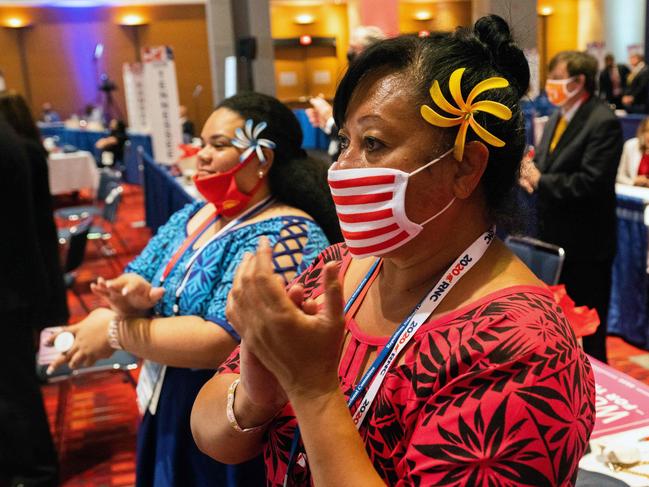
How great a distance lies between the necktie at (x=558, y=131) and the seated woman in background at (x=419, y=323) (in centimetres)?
258

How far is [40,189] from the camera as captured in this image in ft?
10.5

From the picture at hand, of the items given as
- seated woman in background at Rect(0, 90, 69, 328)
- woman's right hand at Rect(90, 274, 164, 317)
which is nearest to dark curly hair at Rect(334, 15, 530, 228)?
woman's right hand at Rect(90, 274, 164, 317)

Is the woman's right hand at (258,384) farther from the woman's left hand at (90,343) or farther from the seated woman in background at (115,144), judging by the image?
the seated woman in background at (115,144)

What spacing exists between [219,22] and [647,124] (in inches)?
177

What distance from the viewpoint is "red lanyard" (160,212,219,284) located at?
200cm

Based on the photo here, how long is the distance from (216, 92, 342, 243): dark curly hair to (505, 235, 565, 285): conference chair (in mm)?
777

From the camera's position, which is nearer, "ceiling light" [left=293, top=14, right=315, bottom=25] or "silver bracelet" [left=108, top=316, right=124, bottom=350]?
"silver bracelet" [left=108, top=316, right=124, bottom=350]

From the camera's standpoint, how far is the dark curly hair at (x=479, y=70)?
1001 millimetres

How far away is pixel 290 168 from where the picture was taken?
79.7 inches

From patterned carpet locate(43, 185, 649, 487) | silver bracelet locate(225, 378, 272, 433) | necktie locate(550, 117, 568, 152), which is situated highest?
necktie locate(550, 117, 568, 152)

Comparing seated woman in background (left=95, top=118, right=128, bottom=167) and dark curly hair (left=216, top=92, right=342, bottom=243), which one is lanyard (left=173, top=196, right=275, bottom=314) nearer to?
dark curly hair (left=216, top=92, right=342, bottom=243)

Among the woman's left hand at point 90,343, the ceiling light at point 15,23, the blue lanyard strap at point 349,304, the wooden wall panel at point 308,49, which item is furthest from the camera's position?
the wooden wall panel at point 308,49

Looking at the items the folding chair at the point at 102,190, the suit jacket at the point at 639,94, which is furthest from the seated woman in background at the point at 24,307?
the suit jacket at the point at 639,94

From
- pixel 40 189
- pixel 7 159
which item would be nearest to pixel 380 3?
pixel 40 189
